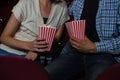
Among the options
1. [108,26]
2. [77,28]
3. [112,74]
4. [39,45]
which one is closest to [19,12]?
[39,45]

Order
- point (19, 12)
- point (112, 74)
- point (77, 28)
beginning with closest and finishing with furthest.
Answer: point (112, 74)
point (77, 28)
point (19, 12)

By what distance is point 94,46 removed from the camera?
5.48 feet

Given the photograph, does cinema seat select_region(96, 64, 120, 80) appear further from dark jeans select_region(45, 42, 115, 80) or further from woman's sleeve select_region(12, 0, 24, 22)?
woman's sleeve select_region(12, 0, 24, 22)

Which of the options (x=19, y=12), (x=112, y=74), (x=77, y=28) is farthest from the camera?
(x=19, y=12)

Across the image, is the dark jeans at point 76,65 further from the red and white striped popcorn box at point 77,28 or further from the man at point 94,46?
the red and white striped popcorn box at point 77,28

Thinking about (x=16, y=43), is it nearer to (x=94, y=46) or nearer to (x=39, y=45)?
(x=39, y=45)

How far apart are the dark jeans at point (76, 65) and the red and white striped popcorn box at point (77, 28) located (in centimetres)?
17

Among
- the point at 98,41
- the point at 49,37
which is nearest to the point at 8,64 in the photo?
the point at 49,37

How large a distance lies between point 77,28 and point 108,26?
24cm

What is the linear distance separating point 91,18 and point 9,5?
2.18ft

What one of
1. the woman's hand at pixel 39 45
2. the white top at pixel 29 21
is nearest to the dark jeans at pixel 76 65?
the woman's hand at pixel 39 45

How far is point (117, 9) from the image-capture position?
1.69m

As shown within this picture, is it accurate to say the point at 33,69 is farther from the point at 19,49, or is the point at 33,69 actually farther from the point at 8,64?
the point at 19,49

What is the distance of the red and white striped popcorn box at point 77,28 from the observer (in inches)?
60.7
